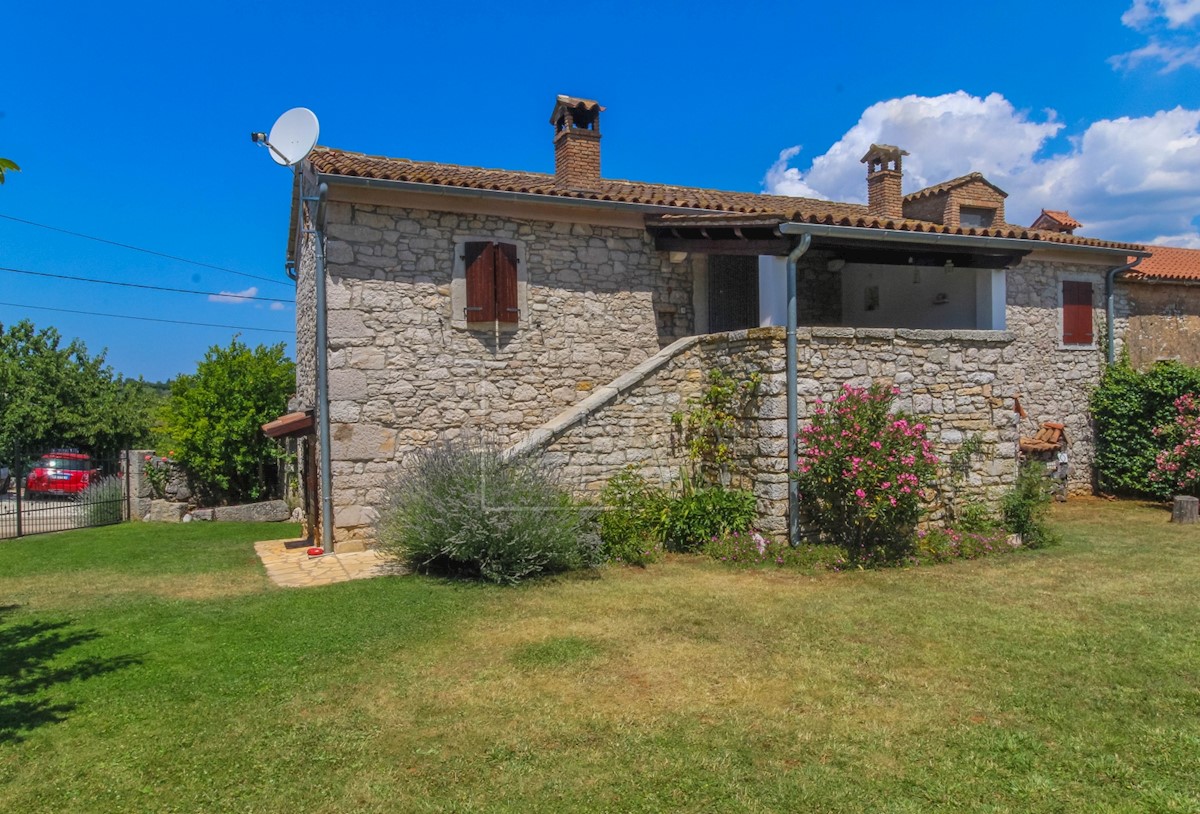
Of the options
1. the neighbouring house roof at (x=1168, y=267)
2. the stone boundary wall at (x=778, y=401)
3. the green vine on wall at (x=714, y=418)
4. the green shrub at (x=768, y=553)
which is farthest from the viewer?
the neighbouring house roof at (x=1168, y=267)

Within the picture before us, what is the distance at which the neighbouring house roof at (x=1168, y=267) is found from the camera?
1414 centimetres

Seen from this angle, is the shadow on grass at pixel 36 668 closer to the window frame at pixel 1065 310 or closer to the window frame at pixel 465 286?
the window frame at pixel 465 286

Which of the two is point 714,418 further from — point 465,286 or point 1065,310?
point 1065,310

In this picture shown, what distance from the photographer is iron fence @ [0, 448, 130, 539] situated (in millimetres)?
12413

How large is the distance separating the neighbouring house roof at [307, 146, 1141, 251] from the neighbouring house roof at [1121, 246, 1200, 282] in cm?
105

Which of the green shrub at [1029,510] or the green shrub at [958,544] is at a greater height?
the green shrub at [1029,510]

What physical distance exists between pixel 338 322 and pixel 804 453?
5.65 m

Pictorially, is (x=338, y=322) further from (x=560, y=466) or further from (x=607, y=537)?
(x=607, y=537)

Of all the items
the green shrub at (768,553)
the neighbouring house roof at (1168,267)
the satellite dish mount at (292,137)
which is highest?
the satellite dish mount at (292,137)

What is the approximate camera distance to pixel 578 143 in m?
12.0

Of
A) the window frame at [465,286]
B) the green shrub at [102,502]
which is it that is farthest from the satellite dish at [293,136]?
the green shrub at [102,502]

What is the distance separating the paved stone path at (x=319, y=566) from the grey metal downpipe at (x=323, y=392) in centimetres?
37

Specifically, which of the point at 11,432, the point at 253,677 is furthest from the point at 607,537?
the point at 11,432

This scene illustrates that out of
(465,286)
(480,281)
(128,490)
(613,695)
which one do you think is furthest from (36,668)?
(128,490)
